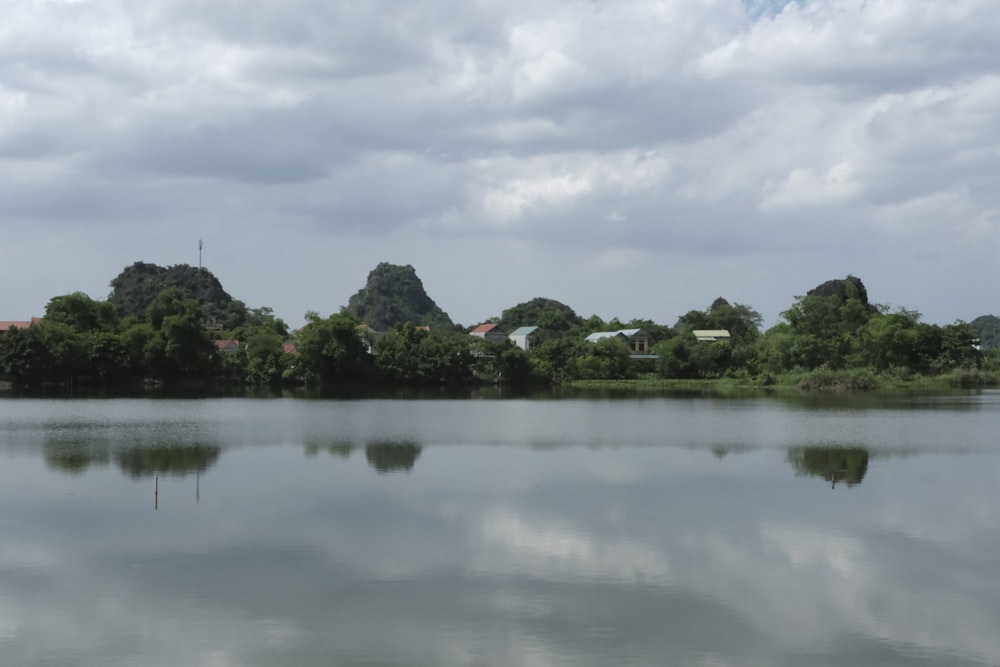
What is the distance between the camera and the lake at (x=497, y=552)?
10.4 m

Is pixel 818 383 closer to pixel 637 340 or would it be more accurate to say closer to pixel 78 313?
pixel 637 340

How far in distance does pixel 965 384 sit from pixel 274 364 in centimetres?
5206

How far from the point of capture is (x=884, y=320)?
75.4m

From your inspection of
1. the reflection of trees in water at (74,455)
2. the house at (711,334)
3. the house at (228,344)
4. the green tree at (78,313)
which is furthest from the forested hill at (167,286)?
the reflection of trees in water at (74,455)

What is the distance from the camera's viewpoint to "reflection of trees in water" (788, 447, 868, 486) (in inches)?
892

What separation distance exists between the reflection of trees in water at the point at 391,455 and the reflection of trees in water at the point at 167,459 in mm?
4093

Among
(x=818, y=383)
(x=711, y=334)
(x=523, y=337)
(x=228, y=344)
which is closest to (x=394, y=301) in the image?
(x=523, y=337)

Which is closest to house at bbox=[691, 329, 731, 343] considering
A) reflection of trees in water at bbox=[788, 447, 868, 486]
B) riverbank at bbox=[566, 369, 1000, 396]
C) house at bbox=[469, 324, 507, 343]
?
house at bbox=[469, 324, 507, 343]

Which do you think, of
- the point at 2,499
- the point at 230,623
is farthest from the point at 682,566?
the point at 2,499

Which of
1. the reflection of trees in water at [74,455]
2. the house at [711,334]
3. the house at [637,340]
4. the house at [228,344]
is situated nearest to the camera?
the reflection of trees in water at [74,455]

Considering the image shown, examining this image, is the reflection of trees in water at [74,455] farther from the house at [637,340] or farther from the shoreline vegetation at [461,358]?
the house at [637,340]

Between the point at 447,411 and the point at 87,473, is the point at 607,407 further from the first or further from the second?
the point at 87,473

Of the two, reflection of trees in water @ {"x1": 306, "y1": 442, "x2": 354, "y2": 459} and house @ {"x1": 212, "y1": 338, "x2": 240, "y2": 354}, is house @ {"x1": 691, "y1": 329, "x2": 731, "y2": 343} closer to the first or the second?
house @ {"x1": 212, "y1": 338, "x2": 240, "y2": 354}

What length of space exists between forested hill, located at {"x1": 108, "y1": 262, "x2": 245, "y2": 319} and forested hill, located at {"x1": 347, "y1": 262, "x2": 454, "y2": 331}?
1059 inches
